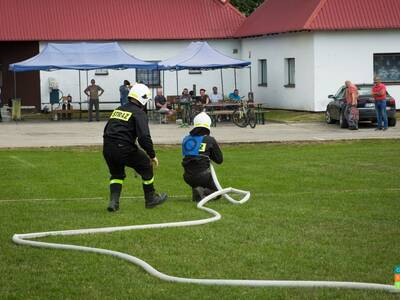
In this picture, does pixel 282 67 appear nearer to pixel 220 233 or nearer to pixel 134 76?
pixel 134 76

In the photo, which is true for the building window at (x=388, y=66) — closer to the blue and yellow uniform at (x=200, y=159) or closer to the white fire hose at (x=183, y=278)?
the blue and yellow uniform at (x=200, y=159)

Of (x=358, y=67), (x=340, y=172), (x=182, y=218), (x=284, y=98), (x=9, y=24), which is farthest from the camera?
(x=9, y=24)

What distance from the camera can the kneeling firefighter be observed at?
12930mm

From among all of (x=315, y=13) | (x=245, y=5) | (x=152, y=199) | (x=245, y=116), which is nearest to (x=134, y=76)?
(x=315, y=13)

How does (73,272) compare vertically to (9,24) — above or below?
below

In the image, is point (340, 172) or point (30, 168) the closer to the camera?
point (340, 172)

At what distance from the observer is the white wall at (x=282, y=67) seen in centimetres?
3769

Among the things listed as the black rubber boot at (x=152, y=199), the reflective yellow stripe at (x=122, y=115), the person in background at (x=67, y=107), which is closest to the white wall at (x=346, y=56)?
the person in background at (x=67, y=107)

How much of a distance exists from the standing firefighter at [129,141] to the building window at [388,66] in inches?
1082

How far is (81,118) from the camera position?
1565 inches

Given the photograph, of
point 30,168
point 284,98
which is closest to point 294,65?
point 284,98

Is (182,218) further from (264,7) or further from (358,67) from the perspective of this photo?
(264,7)

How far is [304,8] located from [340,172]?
890 inches

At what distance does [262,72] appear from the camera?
4425 cm
